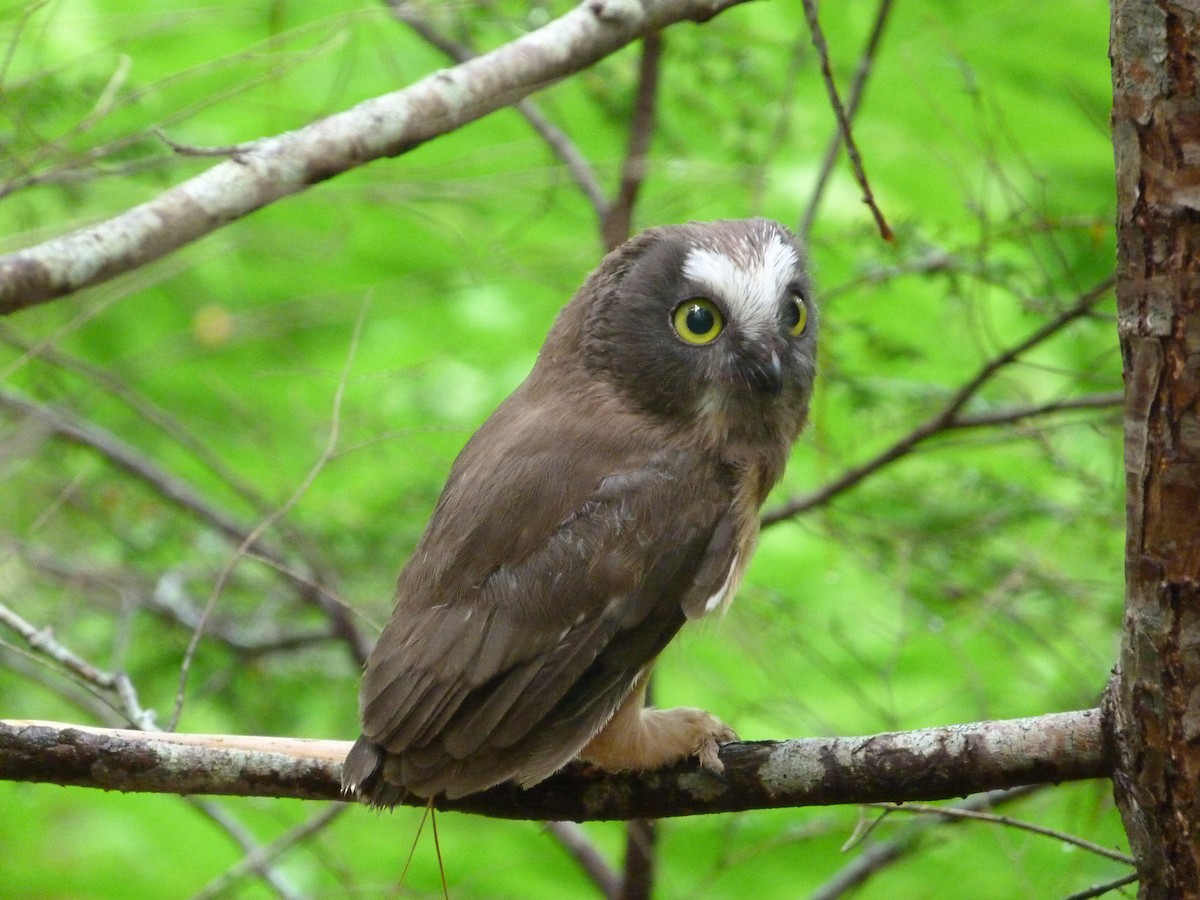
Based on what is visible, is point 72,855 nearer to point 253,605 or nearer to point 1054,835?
point 253,605

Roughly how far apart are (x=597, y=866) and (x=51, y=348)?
256cm

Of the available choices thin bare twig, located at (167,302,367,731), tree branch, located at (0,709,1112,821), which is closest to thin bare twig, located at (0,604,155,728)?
thin bare twig, located at (167,302,367,731)

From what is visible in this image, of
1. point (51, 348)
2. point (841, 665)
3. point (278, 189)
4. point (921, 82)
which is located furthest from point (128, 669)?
point (921, 82)

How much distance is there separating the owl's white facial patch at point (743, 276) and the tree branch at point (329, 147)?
58cm

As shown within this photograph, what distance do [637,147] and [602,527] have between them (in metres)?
2.10

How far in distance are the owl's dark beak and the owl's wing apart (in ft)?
0.79

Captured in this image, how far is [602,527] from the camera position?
313 cm

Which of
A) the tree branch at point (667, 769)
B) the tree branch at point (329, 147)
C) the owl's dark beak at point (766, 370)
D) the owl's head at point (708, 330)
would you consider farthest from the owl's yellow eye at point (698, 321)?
the tree branch at point (667, 769)

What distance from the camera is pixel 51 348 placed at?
4.33m

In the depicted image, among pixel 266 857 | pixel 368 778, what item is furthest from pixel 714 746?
pixel 266 857

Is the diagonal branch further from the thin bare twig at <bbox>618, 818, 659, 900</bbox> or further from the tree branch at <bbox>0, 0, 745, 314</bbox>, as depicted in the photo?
the thin bare twig at <bbox>618, 818, 659, 900</bbox>

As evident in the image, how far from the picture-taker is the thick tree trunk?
6.21 feet

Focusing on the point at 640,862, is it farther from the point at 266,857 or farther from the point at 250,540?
the point at 250,540

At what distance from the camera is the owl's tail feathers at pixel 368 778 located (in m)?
2.84
